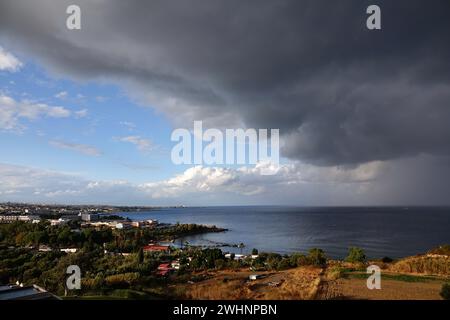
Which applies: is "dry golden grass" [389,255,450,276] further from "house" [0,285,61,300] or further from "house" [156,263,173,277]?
"house" [0,285,61,300]

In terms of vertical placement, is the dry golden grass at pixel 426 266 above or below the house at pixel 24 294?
below

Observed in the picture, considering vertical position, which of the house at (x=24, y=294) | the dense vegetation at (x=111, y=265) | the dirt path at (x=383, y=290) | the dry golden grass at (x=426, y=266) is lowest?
the dense vegetation at (x=111, y=265)

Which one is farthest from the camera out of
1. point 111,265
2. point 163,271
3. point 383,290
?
point 111,265

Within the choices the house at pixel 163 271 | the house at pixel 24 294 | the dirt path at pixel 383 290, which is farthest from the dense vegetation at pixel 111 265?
the house at pixel 24 294

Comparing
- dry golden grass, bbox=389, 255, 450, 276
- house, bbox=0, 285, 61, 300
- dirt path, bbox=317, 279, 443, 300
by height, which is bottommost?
dry golden grass, bbox=389, 255, 450, 276

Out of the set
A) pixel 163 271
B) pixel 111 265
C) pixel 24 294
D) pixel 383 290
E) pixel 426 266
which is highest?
pixel 24 294

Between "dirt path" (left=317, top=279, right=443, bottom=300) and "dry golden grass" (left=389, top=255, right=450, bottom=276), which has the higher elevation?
"dirt path" (left=317, top=279, right=443, bottom=300)

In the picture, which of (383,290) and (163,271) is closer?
(383,290)

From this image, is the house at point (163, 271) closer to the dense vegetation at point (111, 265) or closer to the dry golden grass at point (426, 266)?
the dense vegetation at point (111, 265)

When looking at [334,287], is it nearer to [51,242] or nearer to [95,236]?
[51,242]

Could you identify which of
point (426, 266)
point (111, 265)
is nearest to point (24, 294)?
point (111, 265)

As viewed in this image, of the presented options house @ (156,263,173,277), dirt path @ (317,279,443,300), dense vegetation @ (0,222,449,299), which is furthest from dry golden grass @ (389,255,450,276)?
house @ (156,263,173,277)

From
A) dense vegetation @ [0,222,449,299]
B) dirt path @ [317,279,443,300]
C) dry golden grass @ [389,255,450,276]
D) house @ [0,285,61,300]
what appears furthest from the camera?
dry golden grass @ [389,255,450,276]

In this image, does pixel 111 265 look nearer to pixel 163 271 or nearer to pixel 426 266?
pixel 163 271
